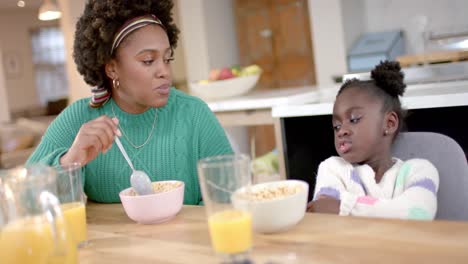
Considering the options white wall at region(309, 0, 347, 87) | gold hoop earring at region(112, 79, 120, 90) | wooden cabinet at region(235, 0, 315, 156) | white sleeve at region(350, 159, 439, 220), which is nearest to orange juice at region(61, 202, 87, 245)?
white sleeve at region(350, 159, 439, 220)

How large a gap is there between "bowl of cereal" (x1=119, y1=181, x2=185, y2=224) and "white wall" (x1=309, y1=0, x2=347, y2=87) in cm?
395

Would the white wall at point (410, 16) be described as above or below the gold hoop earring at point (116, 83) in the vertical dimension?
above

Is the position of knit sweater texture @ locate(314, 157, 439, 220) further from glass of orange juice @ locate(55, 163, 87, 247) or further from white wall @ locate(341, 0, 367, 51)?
white wall @ locate(341, 0, 367, 51)

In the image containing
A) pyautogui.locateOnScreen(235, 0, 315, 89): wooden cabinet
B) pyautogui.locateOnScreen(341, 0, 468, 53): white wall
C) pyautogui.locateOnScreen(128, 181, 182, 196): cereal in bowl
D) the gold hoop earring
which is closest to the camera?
pyautogui.locateOnScreen(128, 181, 182, 196): cereal in bowl

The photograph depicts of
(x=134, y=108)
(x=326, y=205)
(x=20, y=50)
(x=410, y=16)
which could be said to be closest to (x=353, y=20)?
(x=410, y=16)

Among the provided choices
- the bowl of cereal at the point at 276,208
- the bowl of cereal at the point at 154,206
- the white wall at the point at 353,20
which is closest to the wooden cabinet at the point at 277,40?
the white wall at the point at 353,20

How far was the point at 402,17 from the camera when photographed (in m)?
5.14

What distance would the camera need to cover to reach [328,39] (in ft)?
16.3

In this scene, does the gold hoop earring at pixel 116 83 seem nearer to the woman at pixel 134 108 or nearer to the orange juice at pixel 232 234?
the woman at pixel 134 108

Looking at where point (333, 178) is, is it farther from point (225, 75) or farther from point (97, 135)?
point (225, 75)

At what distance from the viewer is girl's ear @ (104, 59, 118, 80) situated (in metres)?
1.61

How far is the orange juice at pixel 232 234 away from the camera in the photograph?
0.81 m

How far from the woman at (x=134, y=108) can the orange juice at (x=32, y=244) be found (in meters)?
0.57

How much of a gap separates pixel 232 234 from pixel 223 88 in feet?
7.54
